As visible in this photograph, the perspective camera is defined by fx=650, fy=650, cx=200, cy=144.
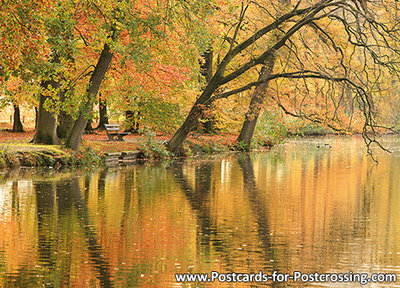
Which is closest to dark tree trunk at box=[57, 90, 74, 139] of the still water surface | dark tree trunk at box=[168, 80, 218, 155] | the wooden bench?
the wooden bench

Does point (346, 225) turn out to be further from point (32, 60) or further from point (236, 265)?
point (32, 60)

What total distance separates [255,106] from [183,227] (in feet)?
62.8

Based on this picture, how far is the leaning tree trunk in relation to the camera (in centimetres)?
2817

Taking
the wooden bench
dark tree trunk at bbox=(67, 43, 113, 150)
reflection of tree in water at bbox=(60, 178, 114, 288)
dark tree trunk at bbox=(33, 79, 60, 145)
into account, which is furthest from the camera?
the wooden bench

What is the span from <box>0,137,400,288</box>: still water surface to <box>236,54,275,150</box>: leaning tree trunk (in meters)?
8.20

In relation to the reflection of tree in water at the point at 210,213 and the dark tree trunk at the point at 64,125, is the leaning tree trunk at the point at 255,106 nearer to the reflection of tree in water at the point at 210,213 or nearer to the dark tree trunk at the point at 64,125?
the reflection of tree in water at the point at 210,213

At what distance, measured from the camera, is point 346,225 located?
11.7 m

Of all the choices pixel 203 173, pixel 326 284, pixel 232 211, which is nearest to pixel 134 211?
pixel 232 211

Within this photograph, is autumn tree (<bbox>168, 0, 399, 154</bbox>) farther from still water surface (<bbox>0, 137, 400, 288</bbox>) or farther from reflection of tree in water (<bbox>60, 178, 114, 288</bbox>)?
reflection of tree in water (<bbox>60, 178, 114, 288</bbox>)

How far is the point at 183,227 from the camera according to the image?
11109 millimetres

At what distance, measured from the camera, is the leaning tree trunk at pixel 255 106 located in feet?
92.4

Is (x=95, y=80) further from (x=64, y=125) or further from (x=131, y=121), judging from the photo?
(x=131, y=121)

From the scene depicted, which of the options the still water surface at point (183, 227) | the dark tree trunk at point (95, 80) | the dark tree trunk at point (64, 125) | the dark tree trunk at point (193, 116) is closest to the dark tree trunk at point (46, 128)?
the dark tree trunk at point (95, 80)

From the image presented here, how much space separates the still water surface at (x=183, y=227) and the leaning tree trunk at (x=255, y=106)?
26.9ft
